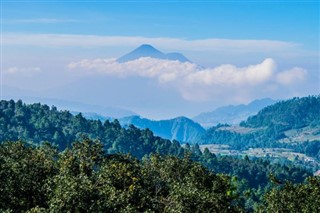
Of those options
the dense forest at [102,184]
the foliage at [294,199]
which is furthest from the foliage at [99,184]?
the foliage at [294,199]

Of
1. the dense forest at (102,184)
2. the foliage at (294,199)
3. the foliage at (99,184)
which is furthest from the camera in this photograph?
the foliage at (294,199)

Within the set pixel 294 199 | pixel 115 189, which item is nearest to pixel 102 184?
pixel 115 189

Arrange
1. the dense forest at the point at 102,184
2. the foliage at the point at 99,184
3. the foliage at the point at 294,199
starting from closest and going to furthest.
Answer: the foliage at the point at 99,184 → the dense forest at the point at 102,184 → the foliage at the point at 294,199

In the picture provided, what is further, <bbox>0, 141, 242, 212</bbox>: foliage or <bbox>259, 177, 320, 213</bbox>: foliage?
<bbox>259, 177, 320, 213</bbox>: foliage

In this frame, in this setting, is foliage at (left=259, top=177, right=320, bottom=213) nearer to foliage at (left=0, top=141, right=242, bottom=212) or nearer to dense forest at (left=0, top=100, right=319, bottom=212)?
dense forest at (left=0, top=100, right=319, bottom=212)

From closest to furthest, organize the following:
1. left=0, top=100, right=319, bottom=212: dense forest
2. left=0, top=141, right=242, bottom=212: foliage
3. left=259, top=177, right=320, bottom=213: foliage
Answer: left=0, top=141, right=242, bottom=212: foliage
left=0, top=100, right=319, bottom=212: dense forest
left=259, top=177, right=320, bottom=213: foliage

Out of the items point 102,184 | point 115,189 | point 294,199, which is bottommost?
point 294,199

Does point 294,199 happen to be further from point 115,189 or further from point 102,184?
point 102,184

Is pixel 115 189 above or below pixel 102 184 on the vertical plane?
above

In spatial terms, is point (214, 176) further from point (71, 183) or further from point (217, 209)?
→ point (71, 183)

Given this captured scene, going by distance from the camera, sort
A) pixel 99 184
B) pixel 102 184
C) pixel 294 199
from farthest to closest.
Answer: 1. pixel 102 184
2. pixel 99 184
3. pixel 294 199

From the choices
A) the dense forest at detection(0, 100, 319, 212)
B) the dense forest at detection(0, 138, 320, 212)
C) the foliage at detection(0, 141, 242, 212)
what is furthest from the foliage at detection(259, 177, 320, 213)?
the foliage at detection(0, 141, 242, 212)

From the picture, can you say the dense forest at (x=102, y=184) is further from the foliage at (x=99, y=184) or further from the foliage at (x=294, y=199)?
the foliage at (x=294, y=199)

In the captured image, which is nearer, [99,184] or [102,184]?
[99,184]
